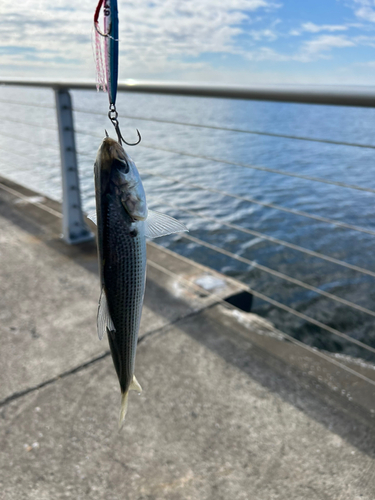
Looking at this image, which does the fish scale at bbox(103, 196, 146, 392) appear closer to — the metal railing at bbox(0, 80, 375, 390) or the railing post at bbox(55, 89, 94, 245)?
the metal railing at bbox(0, 80, 375, 390)

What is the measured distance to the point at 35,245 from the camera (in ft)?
12.6

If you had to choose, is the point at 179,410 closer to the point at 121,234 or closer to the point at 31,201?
the point at 121,234

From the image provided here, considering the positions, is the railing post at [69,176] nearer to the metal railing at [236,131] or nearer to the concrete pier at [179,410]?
the metal railing at [236,131]

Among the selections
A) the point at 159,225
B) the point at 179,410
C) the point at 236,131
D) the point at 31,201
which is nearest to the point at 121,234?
the point at 159,225

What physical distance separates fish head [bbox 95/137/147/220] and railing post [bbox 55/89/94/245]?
3112 mm

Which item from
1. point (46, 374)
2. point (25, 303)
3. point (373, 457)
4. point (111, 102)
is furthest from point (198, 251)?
point (111, 102)

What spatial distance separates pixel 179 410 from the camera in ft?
6.81

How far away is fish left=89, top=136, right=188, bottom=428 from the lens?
801 millimetres

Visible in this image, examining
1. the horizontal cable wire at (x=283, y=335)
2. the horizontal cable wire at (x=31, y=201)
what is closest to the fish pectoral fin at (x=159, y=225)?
the horizontal cable wire at (x=283, y=335)

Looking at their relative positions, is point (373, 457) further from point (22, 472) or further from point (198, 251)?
point (198, 251)

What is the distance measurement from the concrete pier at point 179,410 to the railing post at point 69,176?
931 mm

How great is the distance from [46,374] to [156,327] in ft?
2.35

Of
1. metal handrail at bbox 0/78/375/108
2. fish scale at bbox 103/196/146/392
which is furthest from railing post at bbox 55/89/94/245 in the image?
fish scale at bbox 103/196/146/392

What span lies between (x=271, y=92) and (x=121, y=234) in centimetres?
155
